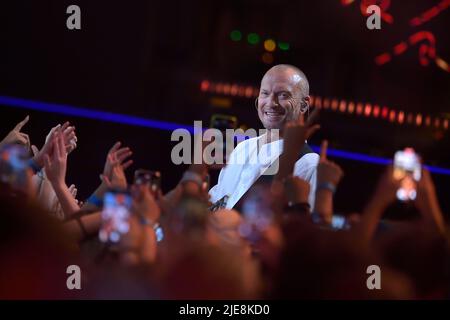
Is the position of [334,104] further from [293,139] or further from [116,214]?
[116,214]

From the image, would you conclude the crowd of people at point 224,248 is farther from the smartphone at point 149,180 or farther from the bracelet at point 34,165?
the bracelet at point 34,165

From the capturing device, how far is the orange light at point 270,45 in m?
3.11

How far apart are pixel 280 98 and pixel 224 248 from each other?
0.91 metres

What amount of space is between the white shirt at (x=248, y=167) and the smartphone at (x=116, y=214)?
2.07ft

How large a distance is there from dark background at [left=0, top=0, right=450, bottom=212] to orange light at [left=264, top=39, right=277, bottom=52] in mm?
23

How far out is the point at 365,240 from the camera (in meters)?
1.51

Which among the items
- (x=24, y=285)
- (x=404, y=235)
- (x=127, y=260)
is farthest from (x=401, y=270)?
(x=24, y=285)

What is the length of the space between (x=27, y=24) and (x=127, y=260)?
164 cm

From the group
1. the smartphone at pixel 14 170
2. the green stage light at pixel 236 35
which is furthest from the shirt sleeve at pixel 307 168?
→ the green stage light at pixel 236 35

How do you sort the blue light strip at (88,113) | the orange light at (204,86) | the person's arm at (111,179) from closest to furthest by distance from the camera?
the person's arm at (111,179), the blue light strip at (88,113), the orange light at (204,86)

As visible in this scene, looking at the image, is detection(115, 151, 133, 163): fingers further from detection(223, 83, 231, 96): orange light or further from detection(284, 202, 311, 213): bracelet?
detection(223, 83, 231, 96): orange light

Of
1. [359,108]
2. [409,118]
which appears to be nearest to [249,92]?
[359,108]

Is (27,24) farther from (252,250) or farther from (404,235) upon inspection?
(404,235)

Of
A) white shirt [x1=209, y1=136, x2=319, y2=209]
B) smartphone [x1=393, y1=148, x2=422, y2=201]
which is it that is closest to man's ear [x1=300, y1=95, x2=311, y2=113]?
white shirt [x1=209, y1=136, x2=319, y2=209]
